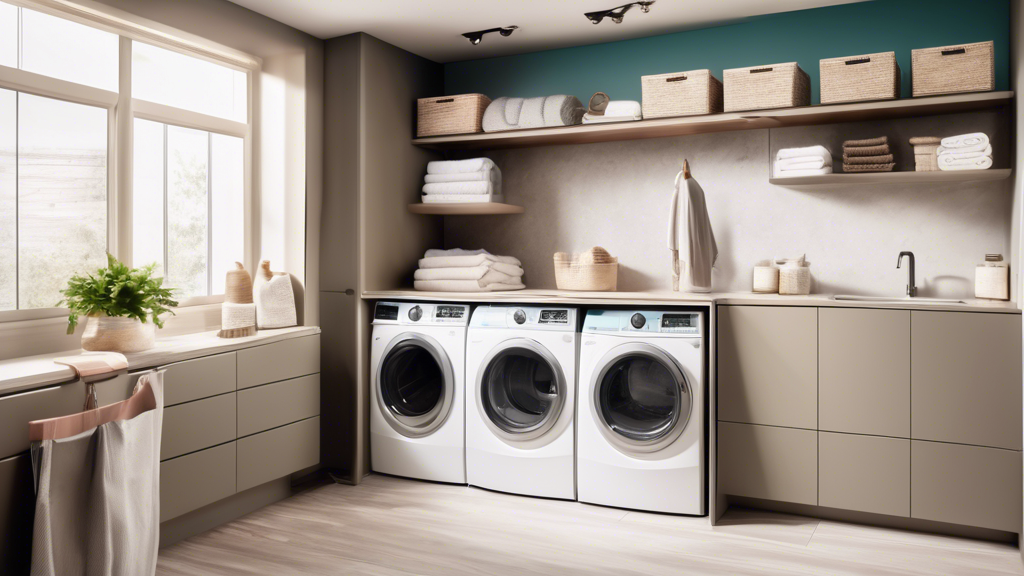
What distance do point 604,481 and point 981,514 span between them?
4.97 feet

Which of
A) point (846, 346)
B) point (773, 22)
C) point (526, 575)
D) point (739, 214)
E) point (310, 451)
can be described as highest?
point (773, 22)

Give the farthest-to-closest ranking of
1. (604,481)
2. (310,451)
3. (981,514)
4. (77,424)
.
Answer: (310,451)
(604,481)
(981,514)
(77,424)

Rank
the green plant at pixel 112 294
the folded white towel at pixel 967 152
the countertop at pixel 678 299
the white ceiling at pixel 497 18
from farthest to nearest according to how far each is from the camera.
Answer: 1. the white ceiling at pixel 497 18
2. the folded white towel at pixel 967 152
3. the countertop at pixel 678 299
4. the green plant at pixel 112 294

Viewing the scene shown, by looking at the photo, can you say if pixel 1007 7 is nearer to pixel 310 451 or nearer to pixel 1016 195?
pixel 1016 195

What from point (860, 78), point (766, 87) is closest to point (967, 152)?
point (860, 78)

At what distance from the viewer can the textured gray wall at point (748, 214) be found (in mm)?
3439

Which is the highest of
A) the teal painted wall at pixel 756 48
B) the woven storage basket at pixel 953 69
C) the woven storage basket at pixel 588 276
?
the teal painted wall at pixel 756 48

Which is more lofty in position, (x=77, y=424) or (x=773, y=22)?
(x=773, y=22)

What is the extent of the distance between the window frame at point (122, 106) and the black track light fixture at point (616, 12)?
1736 mm

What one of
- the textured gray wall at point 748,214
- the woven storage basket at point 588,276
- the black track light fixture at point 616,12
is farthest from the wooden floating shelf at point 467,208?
the black track light fixture at point 616,12

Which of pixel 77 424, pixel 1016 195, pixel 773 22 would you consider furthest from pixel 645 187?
pixel 77 424

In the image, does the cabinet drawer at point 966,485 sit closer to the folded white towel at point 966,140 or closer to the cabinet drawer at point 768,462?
the cabinet drawer at point 768,462

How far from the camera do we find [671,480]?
3.29 meters

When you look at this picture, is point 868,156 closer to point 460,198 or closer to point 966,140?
point 966,140
